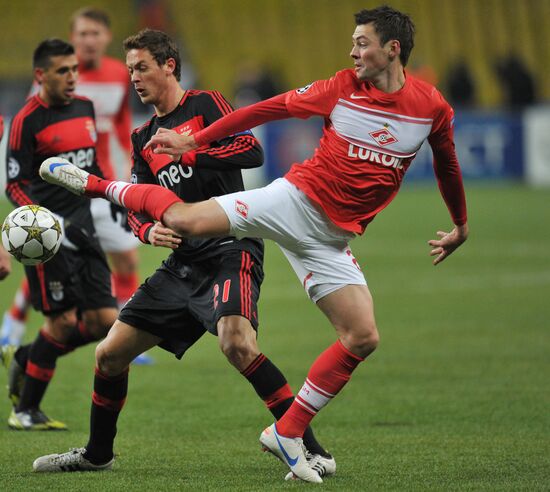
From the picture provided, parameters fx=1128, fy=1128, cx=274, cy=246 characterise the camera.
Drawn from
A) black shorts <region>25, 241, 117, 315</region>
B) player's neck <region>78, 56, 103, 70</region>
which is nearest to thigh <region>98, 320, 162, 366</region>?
black shorts <region>25, 241, 117, 315</region>

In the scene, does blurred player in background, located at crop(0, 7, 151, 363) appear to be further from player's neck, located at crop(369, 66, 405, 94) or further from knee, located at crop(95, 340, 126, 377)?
player's neck, located at crop(369, 66, 405, 94)

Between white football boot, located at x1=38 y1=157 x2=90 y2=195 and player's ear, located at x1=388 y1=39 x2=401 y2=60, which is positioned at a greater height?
player's ear, located at x1=388 y1=39 x2=401 y2=60

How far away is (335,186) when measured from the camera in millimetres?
5363

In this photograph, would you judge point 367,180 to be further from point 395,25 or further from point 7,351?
point 7,351

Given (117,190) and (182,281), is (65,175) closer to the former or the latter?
(117,190)

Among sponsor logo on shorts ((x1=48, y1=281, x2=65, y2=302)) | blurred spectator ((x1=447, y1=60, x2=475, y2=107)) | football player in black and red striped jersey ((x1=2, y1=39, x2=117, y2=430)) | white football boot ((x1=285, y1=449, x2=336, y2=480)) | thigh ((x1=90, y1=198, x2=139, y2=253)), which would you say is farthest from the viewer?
blurred spectator ((x1=447, y1=60, x2=475, y2=107))

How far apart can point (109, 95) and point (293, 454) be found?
5.10 meters

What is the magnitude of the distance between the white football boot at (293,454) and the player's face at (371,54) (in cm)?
174

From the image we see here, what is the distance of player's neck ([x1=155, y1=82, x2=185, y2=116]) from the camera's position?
5801mm

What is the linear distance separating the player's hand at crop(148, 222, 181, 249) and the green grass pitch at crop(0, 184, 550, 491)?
1.13m

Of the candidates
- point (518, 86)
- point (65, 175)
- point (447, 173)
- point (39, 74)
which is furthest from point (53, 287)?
point (518, 86)

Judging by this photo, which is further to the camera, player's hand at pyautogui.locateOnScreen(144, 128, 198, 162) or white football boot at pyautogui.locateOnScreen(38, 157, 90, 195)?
white football boot at pyautogui.locateOnScreen(38, 157, 90, 195)

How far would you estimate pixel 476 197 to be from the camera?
22266mm

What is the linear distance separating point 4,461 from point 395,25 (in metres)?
2.99
